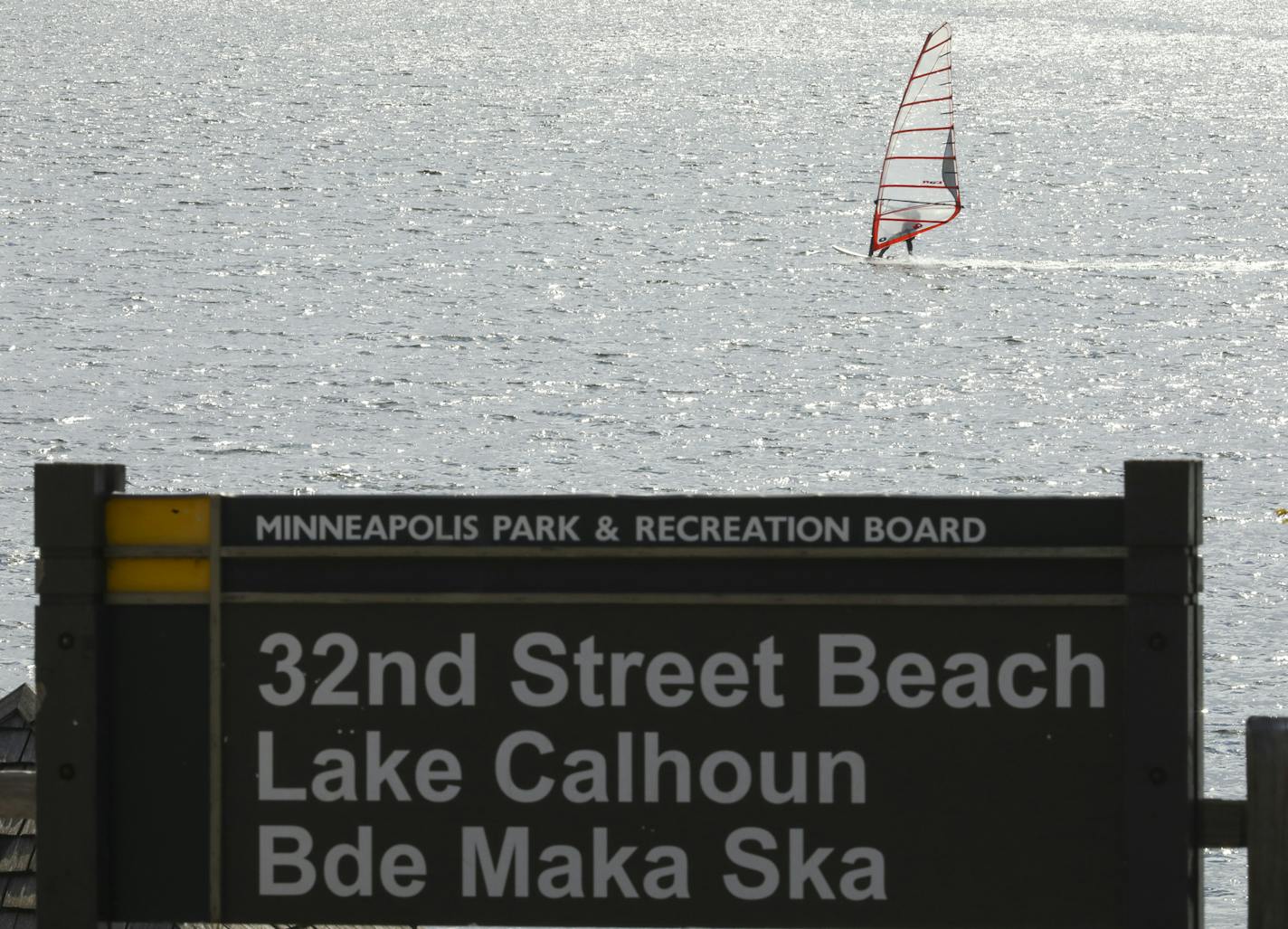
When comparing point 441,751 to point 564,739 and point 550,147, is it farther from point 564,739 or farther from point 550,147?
point 550,147

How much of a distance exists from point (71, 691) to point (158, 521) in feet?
1.65

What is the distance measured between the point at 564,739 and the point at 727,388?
5290cm

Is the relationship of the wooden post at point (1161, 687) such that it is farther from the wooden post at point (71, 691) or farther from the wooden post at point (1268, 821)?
the wooden post at point (71, 691)

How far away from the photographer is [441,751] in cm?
514

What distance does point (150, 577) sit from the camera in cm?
515

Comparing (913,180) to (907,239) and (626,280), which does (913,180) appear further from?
(626,280)

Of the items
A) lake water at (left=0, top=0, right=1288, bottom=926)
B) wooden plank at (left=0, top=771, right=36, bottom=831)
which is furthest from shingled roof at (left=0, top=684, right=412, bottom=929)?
lake water at (left=0, top=0, right=1288, bottom=926)

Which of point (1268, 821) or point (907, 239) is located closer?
Result: point (1268, 821)

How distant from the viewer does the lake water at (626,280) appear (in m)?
44.8

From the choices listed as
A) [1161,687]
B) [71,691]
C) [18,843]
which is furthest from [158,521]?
[18,843]

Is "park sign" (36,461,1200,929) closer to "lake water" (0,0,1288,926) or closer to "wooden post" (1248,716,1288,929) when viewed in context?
"wooden post" (1248,716,1288,929)

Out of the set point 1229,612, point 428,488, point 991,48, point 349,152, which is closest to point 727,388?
point 428,488

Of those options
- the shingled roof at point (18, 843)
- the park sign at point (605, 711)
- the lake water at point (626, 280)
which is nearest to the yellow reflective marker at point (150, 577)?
the park sign at point (605, 711)

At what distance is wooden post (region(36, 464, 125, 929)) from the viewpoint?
509 cm
